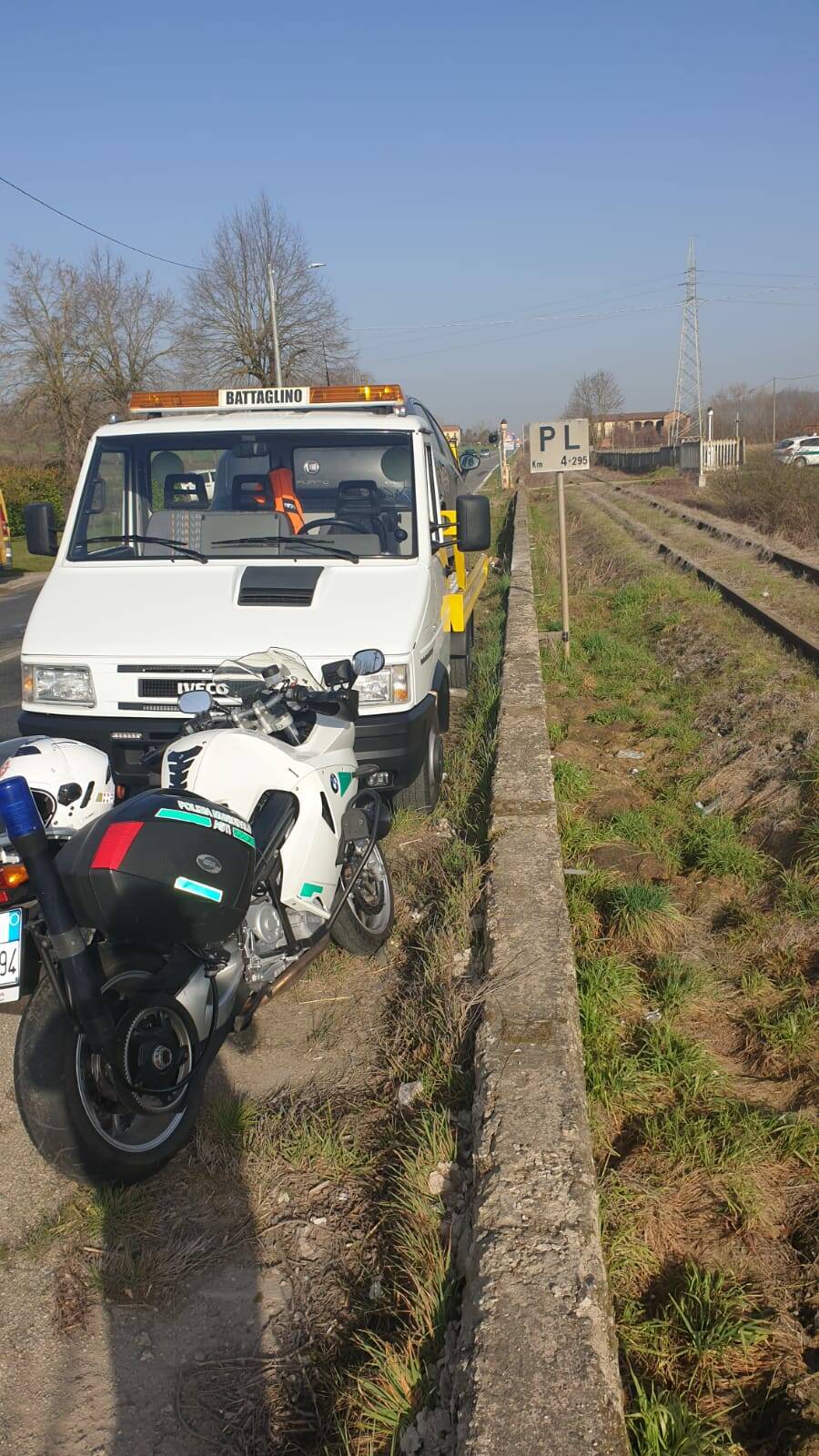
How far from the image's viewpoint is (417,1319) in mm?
2605

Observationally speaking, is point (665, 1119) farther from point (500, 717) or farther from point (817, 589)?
point (817, 589)

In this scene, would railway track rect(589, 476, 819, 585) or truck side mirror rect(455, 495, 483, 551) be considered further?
railway track rect(589, 476, 819, 585)

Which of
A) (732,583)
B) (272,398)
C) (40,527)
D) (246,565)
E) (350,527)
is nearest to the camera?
(246,565)

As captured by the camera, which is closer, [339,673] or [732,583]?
[339,673]

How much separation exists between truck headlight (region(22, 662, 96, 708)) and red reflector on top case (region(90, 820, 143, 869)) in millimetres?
2520

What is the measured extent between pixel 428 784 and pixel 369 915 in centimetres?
153

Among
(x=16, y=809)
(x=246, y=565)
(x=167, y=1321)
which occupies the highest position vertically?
(x=246, y=565)

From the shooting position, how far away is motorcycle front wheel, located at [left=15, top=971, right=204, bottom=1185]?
2.90m

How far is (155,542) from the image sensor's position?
20.2 feet

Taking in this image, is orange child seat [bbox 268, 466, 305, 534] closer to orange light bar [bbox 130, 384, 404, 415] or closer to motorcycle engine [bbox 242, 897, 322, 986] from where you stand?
orange light bar [bbox 130, 384, 404, 415]

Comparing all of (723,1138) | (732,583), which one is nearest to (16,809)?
(723,1138)

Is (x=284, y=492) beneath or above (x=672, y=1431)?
above

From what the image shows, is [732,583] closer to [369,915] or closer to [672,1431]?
[369,915]

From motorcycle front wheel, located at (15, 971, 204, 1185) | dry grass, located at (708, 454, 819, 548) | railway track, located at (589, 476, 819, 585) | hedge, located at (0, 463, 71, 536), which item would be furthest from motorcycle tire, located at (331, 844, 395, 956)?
hedge, located at (0, 463, 71, 536)
